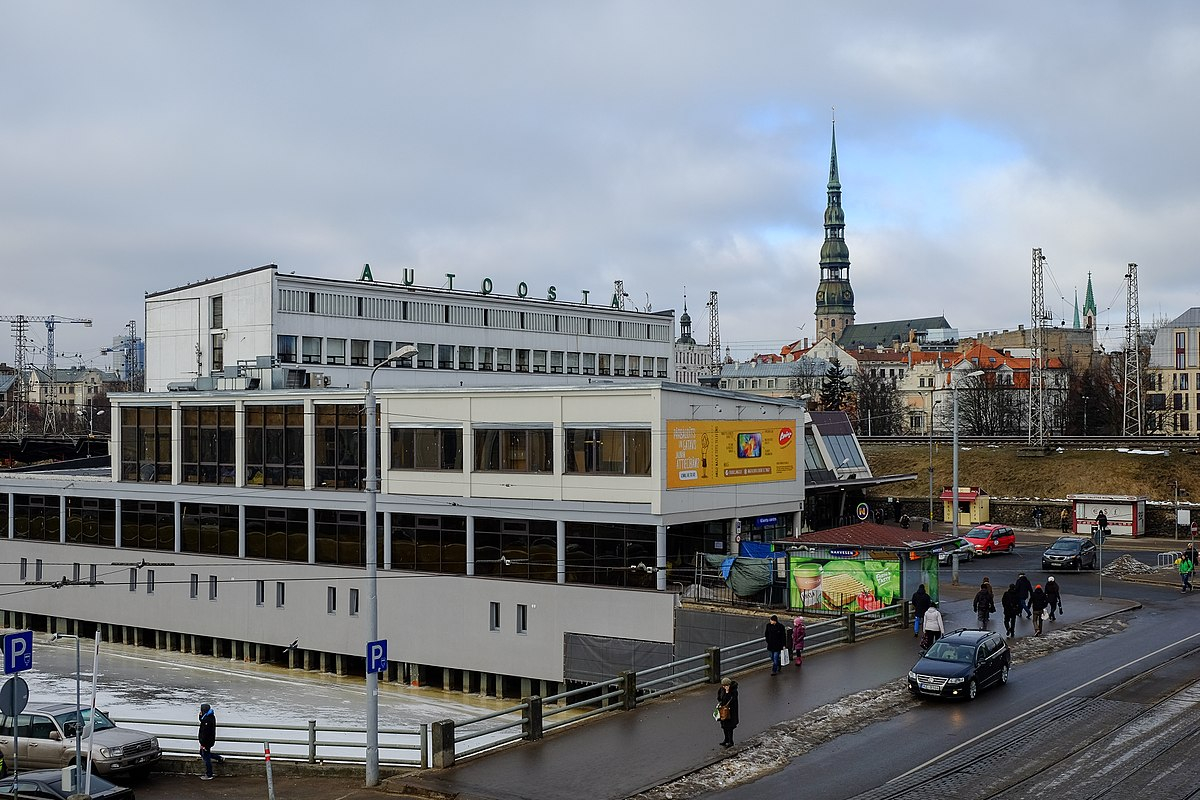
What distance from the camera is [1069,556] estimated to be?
52.6m

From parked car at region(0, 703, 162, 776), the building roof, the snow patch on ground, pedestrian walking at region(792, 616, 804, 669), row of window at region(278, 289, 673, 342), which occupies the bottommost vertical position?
parked car at region(0, 703, 162, 776)

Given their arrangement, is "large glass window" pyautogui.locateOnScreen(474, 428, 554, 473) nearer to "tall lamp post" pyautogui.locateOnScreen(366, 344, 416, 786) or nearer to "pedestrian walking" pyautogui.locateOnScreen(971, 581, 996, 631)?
"pedestrian walking" pyautogui.locateOnScreen(971, 581, 996, 631)

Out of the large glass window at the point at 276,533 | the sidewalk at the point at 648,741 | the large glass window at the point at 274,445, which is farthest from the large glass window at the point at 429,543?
the sidewalk at the point at 648,741

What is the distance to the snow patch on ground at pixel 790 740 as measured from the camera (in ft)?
68.3

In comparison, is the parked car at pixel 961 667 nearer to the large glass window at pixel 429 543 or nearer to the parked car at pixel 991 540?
the large glass window at pixel 429 543

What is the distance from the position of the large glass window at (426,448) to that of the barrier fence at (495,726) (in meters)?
10.2

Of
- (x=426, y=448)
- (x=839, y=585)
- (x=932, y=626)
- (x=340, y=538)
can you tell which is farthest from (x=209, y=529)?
(x=932, y=626)

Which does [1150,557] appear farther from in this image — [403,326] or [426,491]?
[403,326]

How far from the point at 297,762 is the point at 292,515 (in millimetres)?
24422

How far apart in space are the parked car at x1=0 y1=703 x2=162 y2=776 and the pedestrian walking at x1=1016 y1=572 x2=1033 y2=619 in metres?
24.9

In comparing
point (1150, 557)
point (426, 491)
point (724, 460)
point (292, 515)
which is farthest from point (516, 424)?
point (1150, 557)

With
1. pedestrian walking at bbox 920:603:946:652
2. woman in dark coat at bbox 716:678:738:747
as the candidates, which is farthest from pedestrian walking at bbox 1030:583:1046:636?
woman in dark coat at bbox 716:678:738:747

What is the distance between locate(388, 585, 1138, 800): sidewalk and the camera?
21.1 meters

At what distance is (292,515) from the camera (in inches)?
1905
